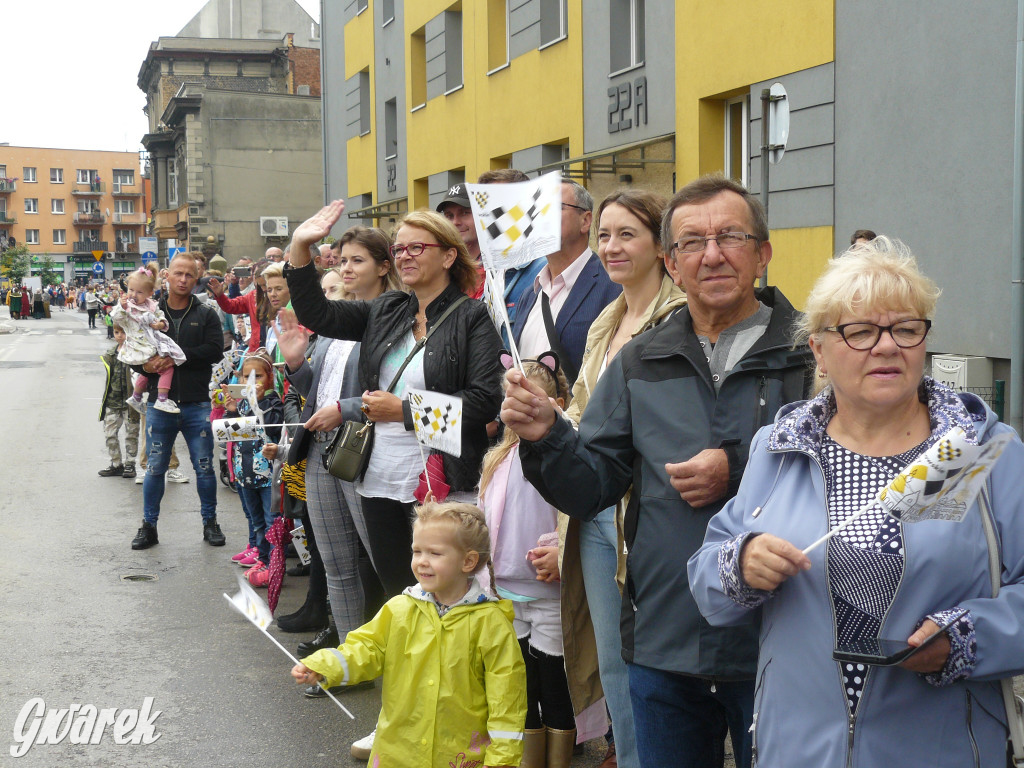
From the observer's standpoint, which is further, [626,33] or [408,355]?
[626,33]

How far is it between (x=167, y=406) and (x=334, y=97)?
2254 centimetres

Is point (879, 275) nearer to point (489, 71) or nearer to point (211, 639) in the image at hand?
point (211, 639)

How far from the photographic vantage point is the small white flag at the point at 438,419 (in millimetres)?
4250

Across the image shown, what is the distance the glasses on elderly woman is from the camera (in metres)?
2.23

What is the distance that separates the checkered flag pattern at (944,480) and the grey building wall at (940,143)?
7.38 m

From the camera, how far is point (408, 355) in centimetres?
479

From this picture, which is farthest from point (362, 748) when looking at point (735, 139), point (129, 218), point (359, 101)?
point (129, 218)

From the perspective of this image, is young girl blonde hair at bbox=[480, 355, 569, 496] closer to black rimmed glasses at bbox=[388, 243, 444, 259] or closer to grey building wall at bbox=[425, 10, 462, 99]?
black rimmed glasses at bbox=[388, 243, 444, 259]

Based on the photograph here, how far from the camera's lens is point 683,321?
3027mm

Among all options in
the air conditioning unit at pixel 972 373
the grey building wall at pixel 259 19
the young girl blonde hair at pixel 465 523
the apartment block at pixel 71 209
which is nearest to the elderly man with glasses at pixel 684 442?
the young girl blonde hair at pixel 465 523

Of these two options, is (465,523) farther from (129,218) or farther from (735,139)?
(129,218)

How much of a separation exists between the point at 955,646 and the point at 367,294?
392 cm

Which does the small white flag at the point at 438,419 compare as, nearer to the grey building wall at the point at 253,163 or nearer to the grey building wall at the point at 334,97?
the grey building wall at the point at 334,97

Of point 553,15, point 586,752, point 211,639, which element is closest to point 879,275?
Answer: point 586,752
